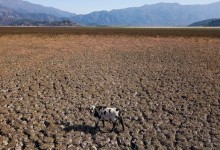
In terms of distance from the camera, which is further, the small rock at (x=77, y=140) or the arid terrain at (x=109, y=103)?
the arid terrain at (x=109, y=103)

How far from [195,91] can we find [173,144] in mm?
9119

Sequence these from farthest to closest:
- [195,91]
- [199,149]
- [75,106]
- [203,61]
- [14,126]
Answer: [203,61], [195,91], [75,106], [14,126], [199,149]

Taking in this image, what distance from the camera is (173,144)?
1436 cm

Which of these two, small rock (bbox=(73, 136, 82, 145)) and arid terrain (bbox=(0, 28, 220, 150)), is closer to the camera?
small rock (bbox=(73, 136, 82, 145))

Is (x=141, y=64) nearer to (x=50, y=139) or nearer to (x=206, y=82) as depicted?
(x=206, y=82)

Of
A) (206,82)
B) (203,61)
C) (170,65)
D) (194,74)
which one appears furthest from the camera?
(203,61)

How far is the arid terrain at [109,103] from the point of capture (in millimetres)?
14609

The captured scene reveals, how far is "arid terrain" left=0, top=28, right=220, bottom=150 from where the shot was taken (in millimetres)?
14609

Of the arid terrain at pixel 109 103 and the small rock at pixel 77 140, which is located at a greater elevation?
the arid terrain at pixel 109 103

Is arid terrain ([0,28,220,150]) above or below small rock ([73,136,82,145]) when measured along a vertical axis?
above

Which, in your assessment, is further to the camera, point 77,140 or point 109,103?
point 109,103

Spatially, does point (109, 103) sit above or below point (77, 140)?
above

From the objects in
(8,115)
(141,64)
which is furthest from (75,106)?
(141,64)

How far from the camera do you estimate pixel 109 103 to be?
19.8m
